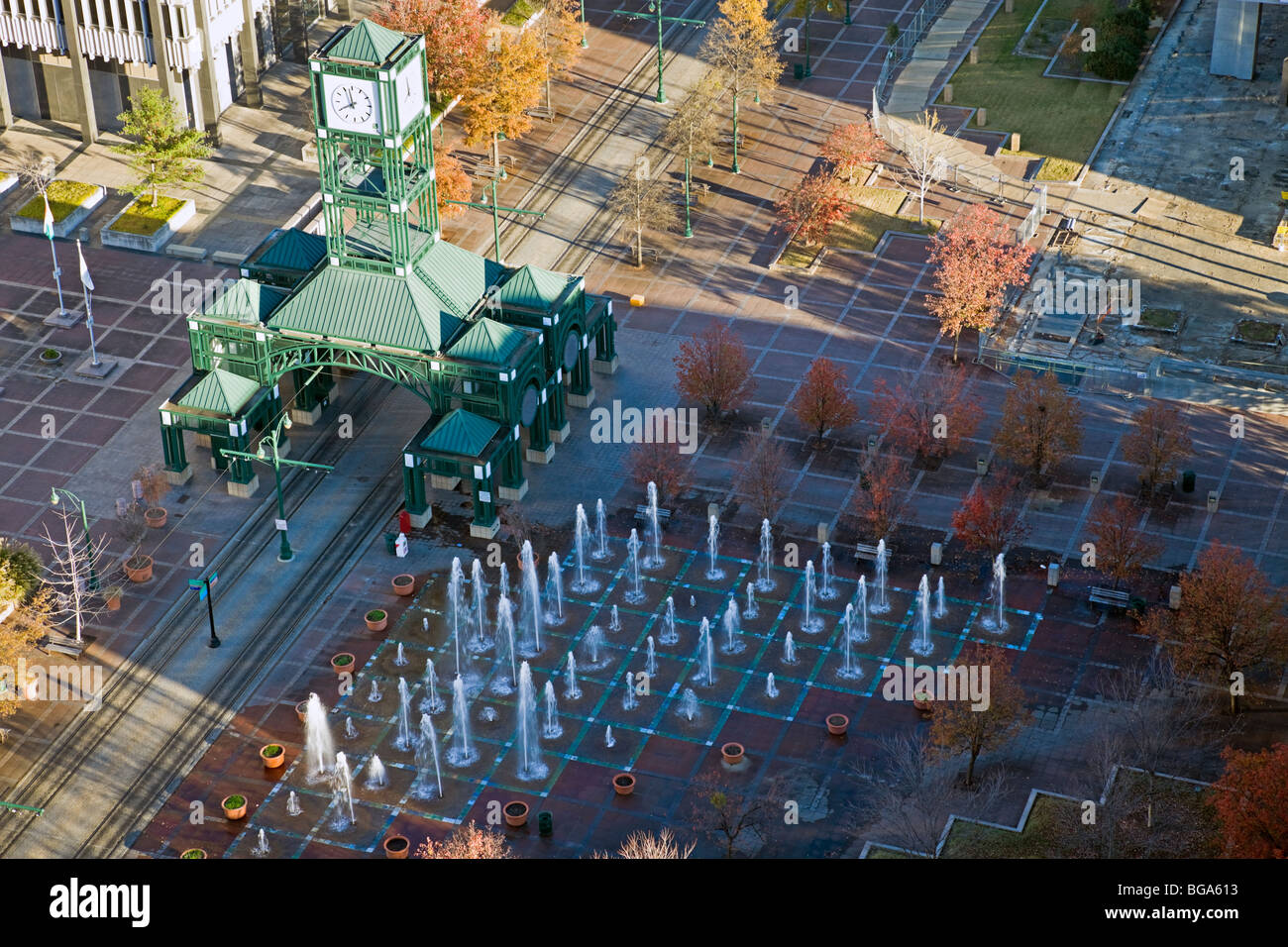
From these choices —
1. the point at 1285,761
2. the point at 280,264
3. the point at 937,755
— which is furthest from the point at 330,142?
the point at 1285,761

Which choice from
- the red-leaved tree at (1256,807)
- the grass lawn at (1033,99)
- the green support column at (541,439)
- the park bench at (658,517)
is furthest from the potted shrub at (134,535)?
the grass lawn at (1033,99)

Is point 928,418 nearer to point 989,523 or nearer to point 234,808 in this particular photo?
point 989,523

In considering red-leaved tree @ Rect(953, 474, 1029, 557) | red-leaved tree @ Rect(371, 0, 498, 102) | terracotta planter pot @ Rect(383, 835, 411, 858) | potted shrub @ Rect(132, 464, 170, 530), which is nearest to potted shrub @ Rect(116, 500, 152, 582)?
potted shrub @ Rect(132, 464, 170, 530)

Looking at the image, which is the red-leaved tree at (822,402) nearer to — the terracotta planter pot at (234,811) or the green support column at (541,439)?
the green support column at (541,439)

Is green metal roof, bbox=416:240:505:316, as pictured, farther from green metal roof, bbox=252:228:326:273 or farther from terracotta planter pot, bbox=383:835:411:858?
terracotta planter pot, bbox=383:835:411:858

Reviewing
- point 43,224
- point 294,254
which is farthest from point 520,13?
point 294,254

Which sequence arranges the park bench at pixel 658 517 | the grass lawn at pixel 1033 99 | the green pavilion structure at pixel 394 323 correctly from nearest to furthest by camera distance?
1. the green pavilion structure at pixel 394 323
2. the park bench at pixel 658 517
3. the grass lawn at pixel 1033 99

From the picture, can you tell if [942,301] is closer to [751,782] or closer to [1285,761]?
[751,782]
